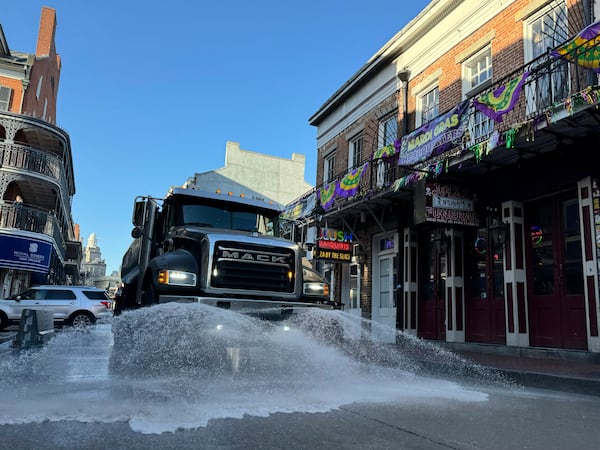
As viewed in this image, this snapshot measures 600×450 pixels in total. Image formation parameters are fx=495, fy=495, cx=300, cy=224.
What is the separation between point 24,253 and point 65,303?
887 cm

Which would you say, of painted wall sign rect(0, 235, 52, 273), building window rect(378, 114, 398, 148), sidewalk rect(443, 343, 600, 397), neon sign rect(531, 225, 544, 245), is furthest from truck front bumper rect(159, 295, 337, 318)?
painted wall sign rect(0, 235, 52, 273)

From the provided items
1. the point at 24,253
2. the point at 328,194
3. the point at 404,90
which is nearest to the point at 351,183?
the point at 328,194

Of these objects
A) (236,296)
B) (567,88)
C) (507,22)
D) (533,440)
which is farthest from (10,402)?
(507,22)

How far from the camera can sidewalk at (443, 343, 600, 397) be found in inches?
238

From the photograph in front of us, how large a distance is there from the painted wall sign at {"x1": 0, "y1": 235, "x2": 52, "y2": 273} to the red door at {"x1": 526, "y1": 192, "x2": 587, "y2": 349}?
950 inches

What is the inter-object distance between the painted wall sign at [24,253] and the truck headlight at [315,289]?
879 inches

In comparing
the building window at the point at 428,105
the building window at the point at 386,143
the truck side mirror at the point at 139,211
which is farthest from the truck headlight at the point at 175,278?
the building window at the point at 428,105

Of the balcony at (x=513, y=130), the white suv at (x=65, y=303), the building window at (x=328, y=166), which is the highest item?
the building window at (x=328, y=166)

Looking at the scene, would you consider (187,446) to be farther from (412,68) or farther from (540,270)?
(412,68)

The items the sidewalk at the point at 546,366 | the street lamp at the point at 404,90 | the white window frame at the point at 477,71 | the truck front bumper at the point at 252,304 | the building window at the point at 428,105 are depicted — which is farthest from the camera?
the street lamp at the point at 404,90

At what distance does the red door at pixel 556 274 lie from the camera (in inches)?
357

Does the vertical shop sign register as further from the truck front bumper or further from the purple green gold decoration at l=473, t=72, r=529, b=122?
the truck front bumper

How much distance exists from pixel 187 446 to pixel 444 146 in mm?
8970

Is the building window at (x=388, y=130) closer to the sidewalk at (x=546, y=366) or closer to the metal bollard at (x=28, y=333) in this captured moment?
the sidewalk at (x=546, y=366)
